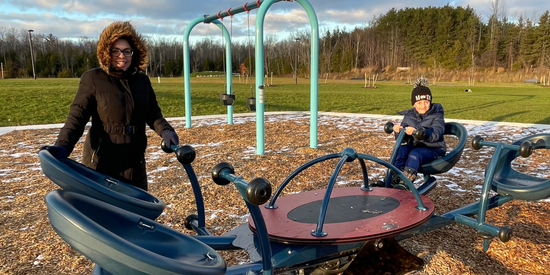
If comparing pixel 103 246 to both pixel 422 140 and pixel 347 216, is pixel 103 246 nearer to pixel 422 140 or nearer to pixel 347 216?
pixel 347 216

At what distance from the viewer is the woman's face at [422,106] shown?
13.6 ft

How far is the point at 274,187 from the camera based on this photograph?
516cm

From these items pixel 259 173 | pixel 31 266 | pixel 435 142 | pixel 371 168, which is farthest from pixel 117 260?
pixel 371 168

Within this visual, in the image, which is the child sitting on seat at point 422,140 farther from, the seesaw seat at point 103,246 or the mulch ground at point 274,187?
the seesaw seat at point 103,246

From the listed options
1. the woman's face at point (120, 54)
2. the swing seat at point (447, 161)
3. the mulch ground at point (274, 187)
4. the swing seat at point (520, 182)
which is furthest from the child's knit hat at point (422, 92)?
the woman's face at point (120, 54)

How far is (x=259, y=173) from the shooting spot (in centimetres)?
585

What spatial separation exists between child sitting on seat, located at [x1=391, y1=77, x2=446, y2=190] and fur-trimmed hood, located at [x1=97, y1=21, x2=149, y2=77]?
2366 mm

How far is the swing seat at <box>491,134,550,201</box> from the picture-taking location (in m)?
3.10

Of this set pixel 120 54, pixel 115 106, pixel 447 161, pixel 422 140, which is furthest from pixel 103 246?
pixel 422 140

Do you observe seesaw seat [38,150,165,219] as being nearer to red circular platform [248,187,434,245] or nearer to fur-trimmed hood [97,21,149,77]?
red circular platform [248,187,434,245]

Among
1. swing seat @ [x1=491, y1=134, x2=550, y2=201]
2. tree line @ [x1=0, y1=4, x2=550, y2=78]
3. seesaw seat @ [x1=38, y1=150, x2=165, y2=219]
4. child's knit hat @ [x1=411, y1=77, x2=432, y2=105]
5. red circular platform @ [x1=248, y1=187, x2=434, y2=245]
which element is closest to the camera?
seesaw seat @ [x1=38, y1=150, x2=165, y2=219]

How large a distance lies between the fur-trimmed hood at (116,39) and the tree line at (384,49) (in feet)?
145

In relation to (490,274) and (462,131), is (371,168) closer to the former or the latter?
(462,131)

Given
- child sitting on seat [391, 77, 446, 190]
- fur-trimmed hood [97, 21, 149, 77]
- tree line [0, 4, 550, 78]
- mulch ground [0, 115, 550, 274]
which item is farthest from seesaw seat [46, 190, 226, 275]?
tree line [0, 4, 550, 78]
